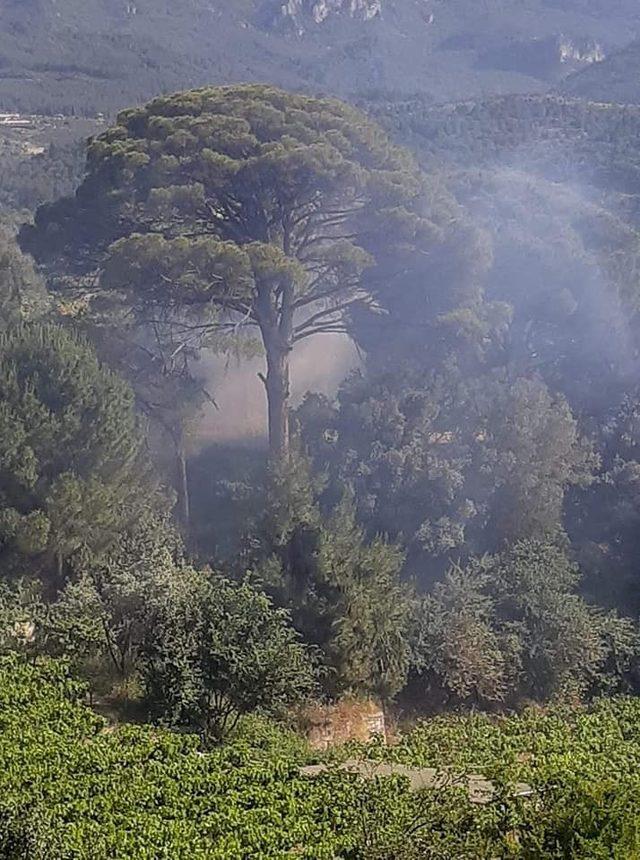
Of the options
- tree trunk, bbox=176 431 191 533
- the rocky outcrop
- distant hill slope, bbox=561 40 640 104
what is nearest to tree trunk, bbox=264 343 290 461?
tree trunk, bbox=176 431 191 533

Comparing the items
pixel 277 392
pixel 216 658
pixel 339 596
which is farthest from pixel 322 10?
pixel 216 658

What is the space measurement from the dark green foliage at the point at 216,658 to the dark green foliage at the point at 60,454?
131 inches

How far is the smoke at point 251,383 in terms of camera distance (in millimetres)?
21469

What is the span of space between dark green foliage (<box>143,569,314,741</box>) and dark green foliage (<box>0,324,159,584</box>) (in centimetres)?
333

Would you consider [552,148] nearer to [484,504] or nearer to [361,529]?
[484,504]

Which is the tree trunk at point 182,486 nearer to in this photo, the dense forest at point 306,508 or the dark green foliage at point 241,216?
the dense forest at point 306,508

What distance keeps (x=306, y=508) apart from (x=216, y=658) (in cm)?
392

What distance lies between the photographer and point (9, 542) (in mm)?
14336

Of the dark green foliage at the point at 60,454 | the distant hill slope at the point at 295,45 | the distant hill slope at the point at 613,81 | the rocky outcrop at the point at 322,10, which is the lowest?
the dark green foliage at the point at 60,454

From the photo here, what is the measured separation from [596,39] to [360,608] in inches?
5433

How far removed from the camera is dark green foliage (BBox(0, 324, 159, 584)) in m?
14.6

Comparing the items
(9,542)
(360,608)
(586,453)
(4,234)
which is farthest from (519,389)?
(4,234)

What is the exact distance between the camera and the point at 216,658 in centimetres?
1132

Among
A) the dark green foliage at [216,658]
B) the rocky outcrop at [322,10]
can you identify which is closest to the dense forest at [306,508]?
the dark green foliage at [216,658]
